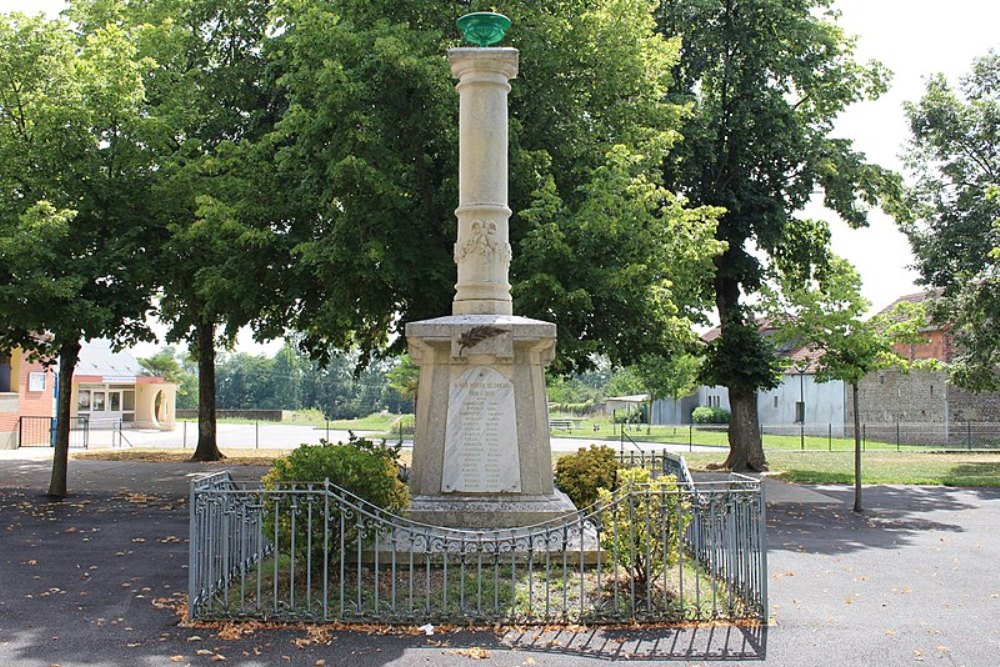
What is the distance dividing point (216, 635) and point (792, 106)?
17.9 meters

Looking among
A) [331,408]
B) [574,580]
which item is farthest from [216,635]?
[331,408]

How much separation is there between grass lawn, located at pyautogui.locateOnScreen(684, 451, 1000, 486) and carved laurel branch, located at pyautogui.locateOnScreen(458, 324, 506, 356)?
13528 mm

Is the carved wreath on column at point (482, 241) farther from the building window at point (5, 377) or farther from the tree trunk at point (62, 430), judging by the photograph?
the building window at point (5, 377)

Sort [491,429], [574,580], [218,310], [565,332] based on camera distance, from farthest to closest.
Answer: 1. [218,310]
2. [565,332]
3. [491,429]
4. [574,580]

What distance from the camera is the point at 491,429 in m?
9.15

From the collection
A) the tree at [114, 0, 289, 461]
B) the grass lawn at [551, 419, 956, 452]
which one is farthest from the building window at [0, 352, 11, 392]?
the grass lawn at [551, 419, 956, 452]

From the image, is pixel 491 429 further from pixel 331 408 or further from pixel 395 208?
pixel 331 408

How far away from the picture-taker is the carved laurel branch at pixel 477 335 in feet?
29.5

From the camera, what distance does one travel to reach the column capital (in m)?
9.76

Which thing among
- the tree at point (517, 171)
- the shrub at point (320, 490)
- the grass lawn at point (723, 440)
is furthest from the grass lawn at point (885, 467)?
the shrub at point (320, 490)

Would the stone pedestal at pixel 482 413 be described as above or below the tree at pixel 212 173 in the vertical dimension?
below

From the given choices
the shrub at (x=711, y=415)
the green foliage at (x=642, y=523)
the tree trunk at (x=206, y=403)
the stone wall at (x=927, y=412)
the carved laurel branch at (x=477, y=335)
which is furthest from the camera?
the shrub at (x=711, y=415)

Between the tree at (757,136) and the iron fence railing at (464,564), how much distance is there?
13.0 meters

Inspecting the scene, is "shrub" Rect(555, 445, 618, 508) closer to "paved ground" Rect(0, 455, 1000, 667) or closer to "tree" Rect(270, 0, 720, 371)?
"paved ground" Rect(0, 455, 1000, 667)
